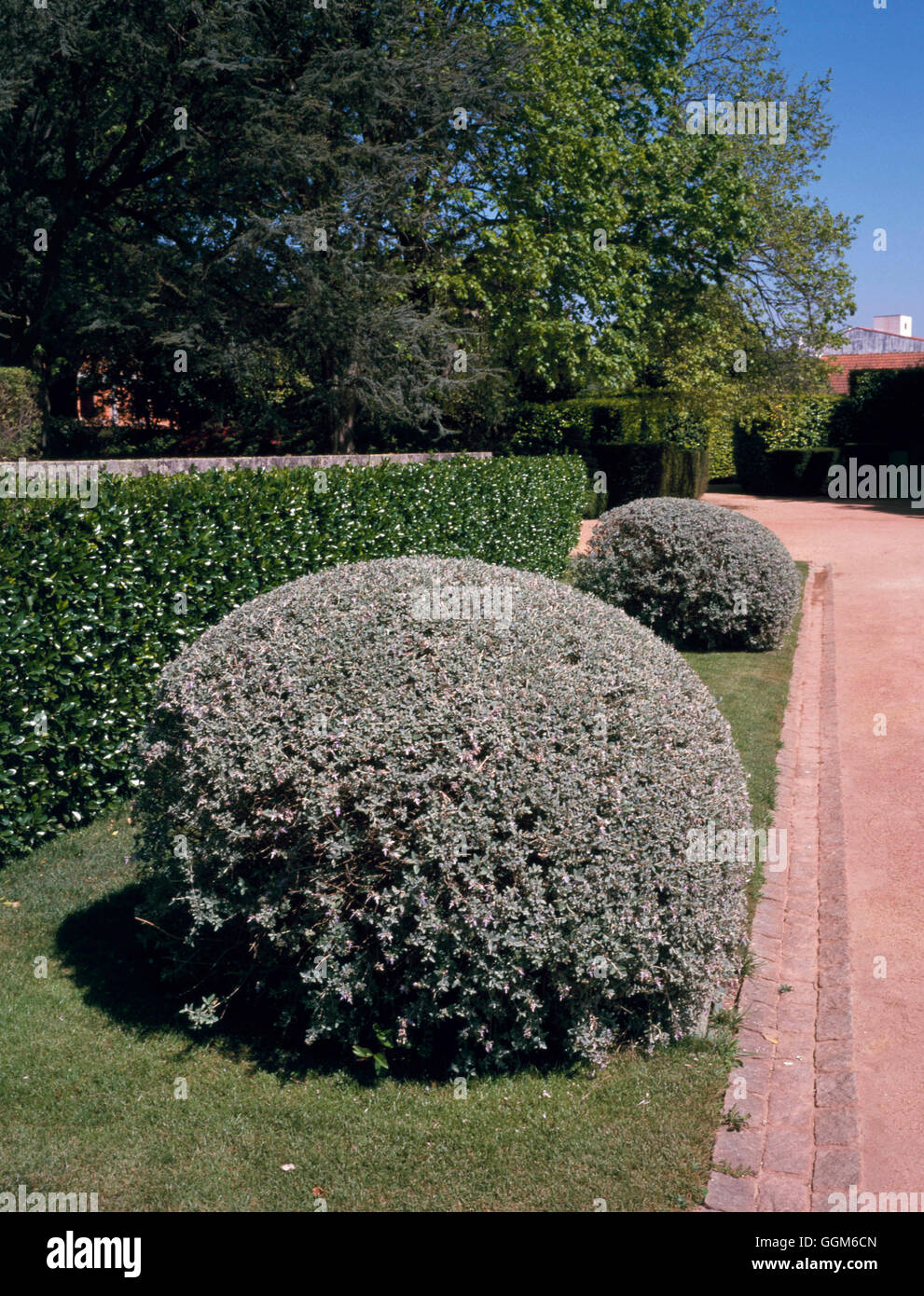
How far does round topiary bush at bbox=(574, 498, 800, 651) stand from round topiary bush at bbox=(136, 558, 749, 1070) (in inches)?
268

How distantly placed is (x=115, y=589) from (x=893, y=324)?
60.9 metres

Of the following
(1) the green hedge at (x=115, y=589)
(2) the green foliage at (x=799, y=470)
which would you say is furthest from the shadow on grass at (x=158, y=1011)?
(2) the green foliage at (x=799, y=470)

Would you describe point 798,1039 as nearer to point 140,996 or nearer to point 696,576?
point 140,996

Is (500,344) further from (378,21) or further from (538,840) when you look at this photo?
(538,840)

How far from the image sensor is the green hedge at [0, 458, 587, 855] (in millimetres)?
5695

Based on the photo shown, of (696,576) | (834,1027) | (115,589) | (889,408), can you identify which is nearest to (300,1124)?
(834,1027)

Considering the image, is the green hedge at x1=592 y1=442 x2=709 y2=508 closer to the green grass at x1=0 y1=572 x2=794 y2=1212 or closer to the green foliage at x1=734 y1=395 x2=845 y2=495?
the green foliage at x1=734 y1=395 x2=845 y2=495

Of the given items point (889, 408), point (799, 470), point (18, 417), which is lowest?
point (18, 417)

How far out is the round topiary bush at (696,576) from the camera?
10922 mm

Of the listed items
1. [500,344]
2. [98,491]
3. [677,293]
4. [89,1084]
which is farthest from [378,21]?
[89,1084]

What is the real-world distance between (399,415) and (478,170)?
5745 millimetres

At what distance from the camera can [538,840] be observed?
3.72 metres

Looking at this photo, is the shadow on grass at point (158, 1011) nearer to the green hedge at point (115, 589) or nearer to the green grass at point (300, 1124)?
the green grass at point (300, 1124)

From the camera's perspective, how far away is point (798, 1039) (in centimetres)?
426
